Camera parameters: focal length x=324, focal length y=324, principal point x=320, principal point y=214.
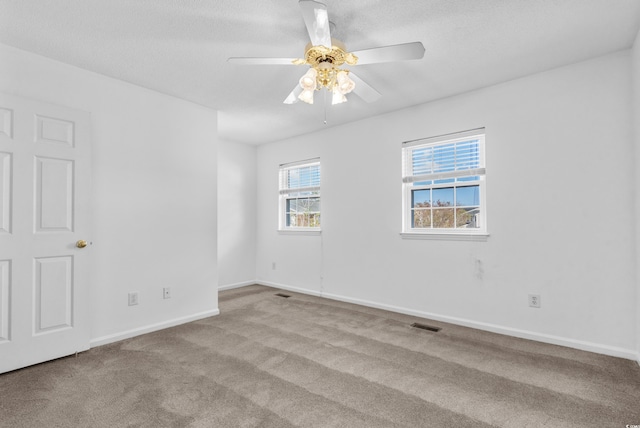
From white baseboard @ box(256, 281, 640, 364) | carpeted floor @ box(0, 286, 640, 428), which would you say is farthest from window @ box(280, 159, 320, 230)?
carpeted floor @ box(0, 286, 640, 428)

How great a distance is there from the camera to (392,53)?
6.66 feet

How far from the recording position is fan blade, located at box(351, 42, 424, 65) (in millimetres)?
1940

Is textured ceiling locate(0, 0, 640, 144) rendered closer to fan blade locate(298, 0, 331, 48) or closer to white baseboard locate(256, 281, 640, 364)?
fan blade locate(298, 0, 331, 48)

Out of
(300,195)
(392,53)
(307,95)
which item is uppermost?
(392,53)

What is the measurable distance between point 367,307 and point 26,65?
4.09 metres

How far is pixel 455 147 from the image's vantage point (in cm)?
359

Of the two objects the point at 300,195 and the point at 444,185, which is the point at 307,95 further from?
the point at 300,195

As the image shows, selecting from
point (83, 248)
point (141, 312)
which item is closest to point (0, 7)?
point (83, 248)

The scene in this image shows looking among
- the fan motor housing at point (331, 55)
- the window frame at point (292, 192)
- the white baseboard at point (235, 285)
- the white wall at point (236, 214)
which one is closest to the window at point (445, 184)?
the window frame at point (292, 192)

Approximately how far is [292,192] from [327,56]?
10.9ft

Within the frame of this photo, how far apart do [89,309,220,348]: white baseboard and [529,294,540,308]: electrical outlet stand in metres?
3.30

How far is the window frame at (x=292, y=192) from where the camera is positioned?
4.94m

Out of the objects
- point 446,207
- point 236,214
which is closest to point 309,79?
point 446,207

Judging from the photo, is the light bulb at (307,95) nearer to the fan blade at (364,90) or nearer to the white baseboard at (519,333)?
the fan blade at (364,90)
